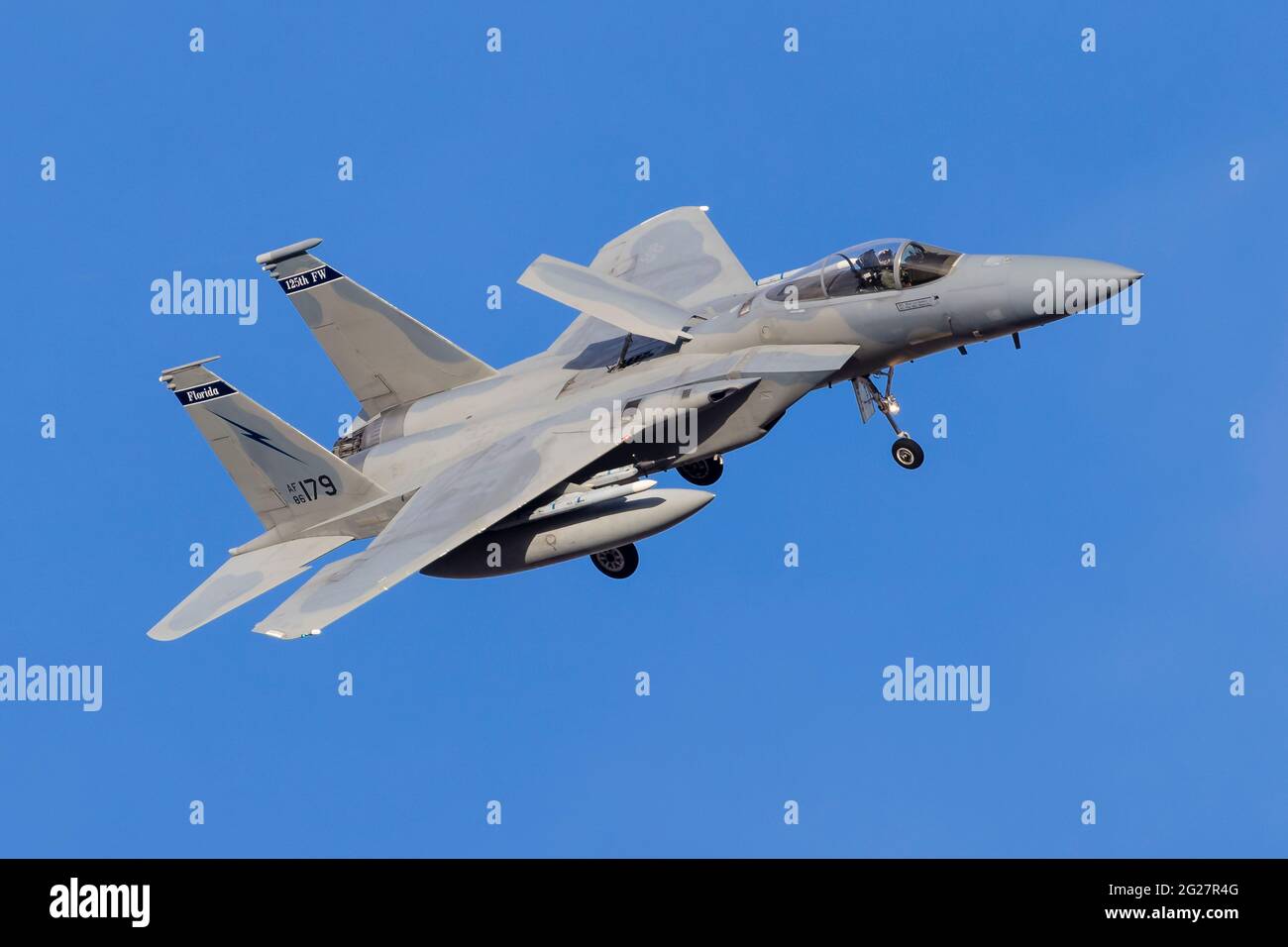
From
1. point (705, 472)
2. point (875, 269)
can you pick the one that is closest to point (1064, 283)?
point (875, 269)

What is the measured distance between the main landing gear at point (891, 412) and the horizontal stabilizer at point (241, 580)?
7.17m

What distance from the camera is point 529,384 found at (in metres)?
29.3

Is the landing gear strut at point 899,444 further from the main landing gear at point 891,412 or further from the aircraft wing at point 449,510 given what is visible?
the aircraft wing at point 449,510

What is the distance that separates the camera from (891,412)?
90.2 ft

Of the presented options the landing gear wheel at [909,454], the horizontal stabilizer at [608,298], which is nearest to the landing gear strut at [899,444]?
the landing gear wheel at [909,454]

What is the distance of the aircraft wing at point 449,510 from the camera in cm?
2502

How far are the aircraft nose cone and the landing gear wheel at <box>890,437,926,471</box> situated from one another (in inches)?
89.8

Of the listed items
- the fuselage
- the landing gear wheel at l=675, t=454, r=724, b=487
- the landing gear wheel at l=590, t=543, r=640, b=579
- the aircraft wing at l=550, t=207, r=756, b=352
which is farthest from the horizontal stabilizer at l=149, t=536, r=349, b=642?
the landing gear wheel at l=675, t=454, r=724, b=487

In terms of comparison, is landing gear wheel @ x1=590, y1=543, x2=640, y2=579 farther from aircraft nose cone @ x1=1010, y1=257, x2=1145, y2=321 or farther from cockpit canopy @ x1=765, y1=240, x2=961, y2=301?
aircraft nose cone @ x1=1010, y1=257, x2=1145, y2=321

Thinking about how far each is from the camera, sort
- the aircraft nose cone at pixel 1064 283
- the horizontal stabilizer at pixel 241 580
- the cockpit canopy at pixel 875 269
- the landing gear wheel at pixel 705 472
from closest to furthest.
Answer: the aircraft nose cone at pixel 1064 283 < the horizontal stabilizer at pixel 241 580 < the cockpit canopy at pixel 875 269 < the landing gear wheel at pixel 705 472

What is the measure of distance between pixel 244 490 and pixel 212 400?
1305mm

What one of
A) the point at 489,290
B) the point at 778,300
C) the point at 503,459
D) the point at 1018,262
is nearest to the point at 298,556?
the point at 503,459

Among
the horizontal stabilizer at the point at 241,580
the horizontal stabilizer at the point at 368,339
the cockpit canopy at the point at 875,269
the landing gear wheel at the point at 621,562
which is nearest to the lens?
the horizontal stabilizer at the point at 241,580

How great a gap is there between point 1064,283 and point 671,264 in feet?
26.5
